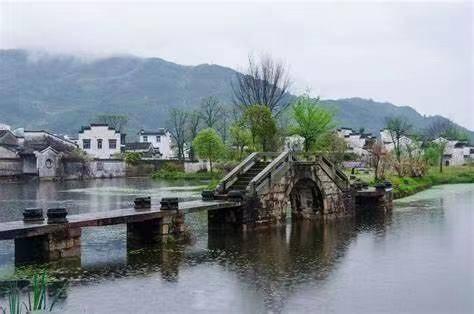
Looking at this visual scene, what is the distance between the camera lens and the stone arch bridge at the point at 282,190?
31.4 metres

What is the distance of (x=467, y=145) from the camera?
116812 millimetres

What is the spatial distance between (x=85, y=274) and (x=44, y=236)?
8.89 ft

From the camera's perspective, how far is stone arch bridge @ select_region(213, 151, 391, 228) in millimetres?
31359

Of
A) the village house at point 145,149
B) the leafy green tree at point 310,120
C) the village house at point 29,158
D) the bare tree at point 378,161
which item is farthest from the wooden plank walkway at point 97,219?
the village house at point 145,149

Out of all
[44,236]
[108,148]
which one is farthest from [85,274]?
[108,148]

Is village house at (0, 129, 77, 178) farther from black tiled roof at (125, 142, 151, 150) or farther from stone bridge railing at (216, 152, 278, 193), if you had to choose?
stone bridge railing at (216, 152, 278, 193)

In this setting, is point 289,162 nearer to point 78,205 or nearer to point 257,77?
point 78,205

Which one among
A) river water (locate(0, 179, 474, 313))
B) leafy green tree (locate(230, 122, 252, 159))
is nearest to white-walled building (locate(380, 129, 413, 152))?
leafy green tree (locate(230, 122, 252, 159))

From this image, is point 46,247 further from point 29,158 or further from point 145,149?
point 145,149

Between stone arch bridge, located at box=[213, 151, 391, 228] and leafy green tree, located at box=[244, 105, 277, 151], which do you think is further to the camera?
leafy green tree, located at box=[244, 105, 277, 151]

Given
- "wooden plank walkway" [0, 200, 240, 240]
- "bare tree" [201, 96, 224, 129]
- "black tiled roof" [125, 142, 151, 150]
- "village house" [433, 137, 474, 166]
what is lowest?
"wooden plank walkway" [0, 200, 240, 240]

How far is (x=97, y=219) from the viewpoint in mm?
23828

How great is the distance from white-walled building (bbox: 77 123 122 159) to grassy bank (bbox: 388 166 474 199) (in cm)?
5323

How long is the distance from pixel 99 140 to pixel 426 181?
2278 inches
